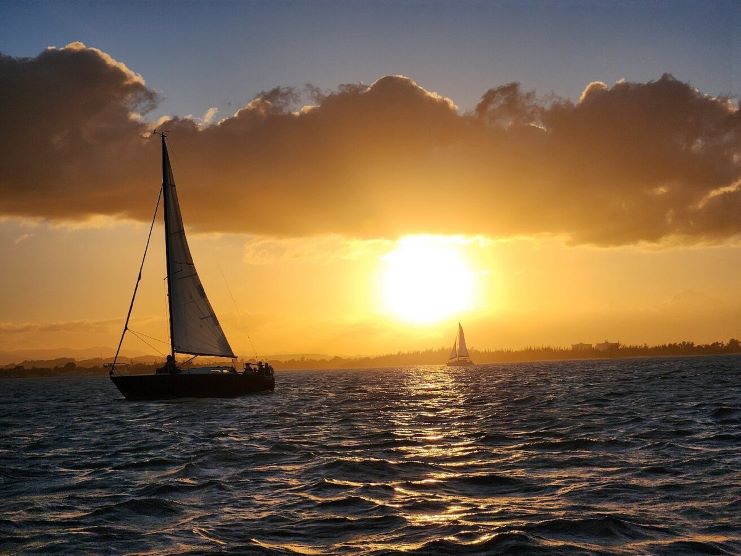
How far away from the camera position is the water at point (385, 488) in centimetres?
1284

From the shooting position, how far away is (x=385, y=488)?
17781 mm

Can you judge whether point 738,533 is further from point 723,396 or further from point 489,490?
point 723,396

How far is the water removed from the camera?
42.1ft

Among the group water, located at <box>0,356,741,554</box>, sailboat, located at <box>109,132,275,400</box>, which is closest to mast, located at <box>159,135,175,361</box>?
sailboat, located at <box>109,132,275,400</box>

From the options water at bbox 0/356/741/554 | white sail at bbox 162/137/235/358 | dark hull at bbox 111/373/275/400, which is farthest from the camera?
white sail at bbox 162/137/235/358

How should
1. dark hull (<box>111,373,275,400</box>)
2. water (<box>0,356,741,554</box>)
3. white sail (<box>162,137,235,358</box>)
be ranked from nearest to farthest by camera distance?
water (<box>0,356,741,554</box>), dark hull (<box>111,373,275,400</box>), white sail (<box>162,137,235,358</box>)

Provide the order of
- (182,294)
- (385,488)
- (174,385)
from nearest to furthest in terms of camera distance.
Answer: (385,488) < (174,385) < (182,294)

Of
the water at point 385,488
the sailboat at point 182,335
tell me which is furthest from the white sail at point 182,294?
the water at point 385,488

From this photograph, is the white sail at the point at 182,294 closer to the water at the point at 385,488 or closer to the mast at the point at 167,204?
the mast at the point at 167,204

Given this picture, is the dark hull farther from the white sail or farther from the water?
the water

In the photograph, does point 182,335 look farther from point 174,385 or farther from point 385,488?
point 385,488

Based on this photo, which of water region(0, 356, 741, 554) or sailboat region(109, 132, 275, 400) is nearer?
water region(0, 356, 741, 554)

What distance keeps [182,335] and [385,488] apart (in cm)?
4158

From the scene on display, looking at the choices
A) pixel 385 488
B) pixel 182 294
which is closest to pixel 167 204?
pixel 182 294
